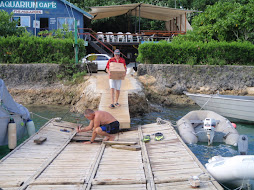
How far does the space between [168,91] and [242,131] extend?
6.35 m

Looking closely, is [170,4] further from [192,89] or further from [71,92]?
[71,92]

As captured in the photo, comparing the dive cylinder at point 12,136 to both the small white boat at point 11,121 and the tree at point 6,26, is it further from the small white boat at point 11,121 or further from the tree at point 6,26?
the tree at point 6,26

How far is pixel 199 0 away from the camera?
108 ft

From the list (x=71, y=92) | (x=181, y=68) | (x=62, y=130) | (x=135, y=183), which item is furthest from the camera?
(x=181, y=68)

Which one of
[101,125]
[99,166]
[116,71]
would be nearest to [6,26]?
[116,71]

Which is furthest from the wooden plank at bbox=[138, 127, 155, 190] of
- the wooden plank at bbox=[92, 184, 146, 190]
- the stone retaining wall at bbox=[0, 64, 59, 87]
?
the stone retaining wall at bbox=[0, 64, 59, 87]

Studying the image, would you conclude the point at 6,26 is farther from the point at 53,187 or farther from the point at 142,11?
the point at 53,187

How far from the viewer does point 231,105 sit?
1443cm

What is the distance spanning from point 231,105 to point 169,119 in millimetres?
2702

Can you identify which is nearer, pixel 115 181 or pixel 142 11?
pixel 115 181

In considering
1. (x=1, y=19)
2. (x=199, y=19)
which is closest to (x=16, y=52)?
(x=1, y=19)

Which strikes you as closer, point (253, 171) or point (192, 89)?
point (253, 171)

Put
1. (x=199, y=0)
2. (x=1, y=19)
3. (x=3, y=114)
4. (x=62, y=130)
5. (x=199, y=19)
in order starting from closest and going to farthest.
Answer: (x=3, y=114), (x=62, y=130), (x=1, y=19), (x=199, y=19), (x=199, y=0)

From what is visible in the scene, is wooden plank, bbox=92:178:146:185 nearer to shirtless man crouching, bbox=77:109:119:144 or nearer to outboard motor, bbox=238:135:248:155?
shirtless man crouching, bbox=77:109:119:144
